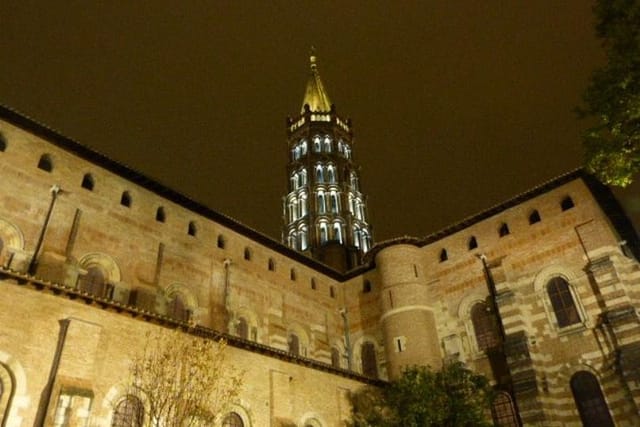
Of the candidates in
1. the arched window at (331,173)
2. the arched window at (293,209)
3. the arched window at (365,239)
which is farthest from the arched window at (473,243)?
the arched window at (331,173)

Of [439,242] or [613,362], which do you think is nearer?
[613,362]

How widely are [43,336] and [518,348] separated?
19.7 meters

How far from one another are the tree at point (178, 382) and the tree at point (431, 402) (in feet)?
22.8

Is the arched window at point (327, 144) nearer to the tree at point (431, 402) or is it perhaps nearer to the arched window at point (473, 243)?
the arched window at point (473, 243)

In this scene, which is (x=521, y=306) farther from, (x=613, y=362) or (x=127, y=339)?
(x=127, y=339)

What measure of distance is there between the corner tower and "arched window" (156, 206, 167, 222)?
23.9 m

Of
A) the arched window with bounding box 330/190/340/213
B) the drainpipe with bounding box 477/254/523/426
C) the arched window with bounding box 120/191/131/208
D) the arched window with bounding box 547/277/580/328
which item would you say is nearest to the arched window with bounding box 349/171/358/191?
the arched window with bounding box 330/190/340/213

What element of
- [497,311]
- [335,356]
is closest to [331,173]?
[335,356]

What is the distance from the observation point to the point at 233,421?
690 inches

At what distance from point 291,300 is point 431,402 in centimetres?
1177

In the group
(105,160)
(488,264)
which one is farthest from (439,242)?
(105,160)

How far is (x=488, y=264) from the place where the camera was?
27.2m

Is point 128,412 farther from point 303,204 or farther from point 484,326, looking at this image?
point 303,204

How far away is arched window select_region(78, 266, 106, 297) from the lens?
2058cm
